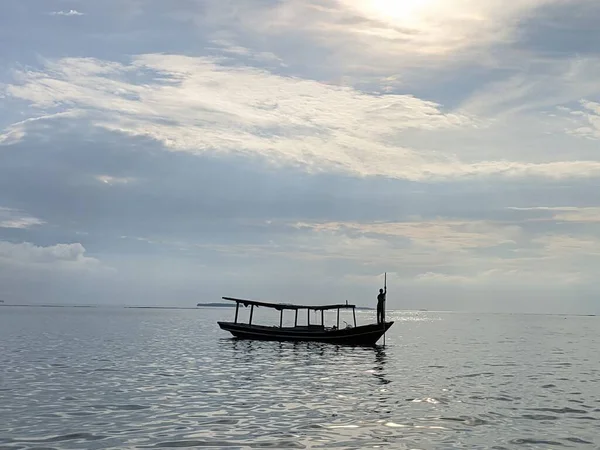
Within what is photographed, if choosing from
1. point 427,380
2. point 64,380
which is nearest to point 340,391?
→ point 427,380

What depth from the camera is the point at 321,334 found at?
5878cm

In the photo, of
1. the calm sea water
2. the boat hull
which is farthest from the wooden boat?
the calm sea water

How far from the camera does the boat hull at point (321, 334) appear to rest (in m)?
57.0

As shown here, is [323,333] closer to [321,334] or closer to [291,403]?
[321,334]

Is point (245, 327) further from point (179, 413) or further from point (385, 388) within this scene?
point (179, 413)

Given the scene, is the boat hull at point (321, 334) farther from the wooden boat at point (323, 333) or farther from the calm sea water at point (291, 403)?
the calm sea water at point (291, 403)

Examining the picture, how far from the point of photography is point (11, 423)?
2050cm

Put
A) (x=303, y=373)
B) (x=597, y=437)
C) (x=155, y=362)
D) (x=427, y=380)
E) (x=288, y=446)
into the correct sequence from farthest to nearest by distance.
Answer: (x=155, y=362) → (x=303, y=373) → (x=427, y=380) → (x=597, y=437) → (x=288, y=446)

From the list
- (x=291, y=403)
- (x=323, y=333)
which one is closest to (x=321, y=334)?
(x=323, y=333)

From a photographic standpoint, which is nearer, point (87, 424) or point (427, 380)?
point (87, 424)

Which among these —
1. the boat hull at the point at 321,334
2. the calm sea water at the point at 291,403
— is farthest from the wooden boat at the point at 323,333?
the calm sea water at the point at 291,403

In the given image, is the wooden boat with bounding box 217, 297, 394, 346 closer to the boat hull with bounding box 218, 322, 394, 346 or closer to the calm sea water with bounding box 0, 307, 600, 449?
the boat hull with bounding box 218, 322, 394, 346

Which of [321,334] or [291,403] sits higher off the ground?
[321,334]

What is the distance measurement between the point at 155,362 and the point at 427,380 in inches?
701
